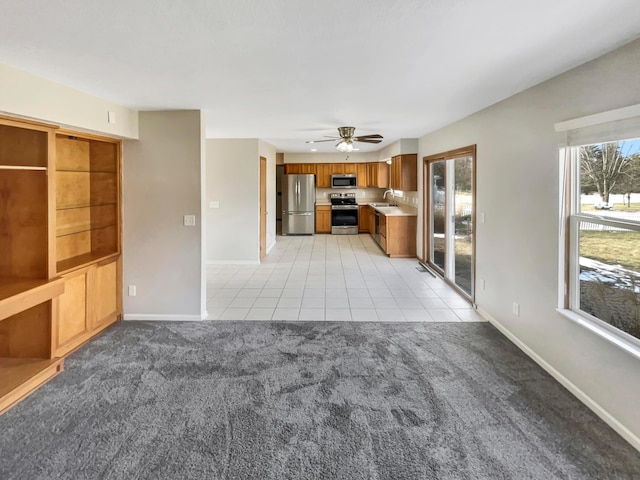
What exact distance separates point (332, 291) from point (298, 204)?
5539 mm

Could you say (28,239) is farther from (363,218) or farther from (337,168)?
(363,218)

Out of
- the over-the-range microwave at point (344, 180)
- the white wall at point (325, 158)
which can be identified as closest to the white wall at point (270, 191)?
the white wall at point (325, 158)

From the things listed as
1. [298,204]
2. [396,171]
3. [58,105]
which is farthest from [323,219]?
[58,105]

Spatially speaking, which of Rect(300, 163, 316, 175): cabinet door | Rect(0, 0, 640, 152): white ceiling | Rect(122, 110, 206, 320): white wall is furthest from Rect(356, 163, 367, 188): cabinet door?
Rect(122, 110, 206, 320): white wall

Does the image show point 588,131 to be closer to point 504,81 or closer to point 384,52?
point 504,81

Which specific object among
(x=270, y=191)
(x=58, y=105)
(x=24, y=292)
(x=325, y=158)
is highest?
(x=325, y=158)

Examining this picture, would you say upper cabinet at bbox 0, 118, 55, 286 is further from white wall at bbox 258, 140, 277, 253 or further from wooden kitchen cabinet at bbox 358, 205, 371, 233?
wooden kitchen cabinet at bbox 358, 205, 371, 233

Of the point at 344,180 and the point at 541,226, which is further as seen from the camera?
the point at 344,180

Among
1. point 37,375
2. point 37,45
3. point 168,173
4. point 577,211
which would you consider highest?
point 37,45

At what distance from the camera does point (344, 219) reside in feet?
35.0

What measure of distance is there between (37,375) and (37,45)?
7.46 ft

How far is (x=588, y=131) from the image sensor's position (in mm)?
2412

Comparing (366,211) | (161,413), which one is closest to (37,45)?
(161,413)

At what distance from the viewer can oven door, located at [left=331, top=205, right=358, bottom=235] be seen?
10594 millimetres
